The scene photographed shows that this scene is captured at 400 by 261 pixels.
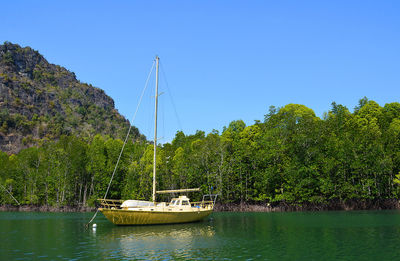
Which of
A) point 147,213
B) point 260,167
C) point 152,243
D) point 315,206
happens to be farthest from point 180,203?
point 260,167

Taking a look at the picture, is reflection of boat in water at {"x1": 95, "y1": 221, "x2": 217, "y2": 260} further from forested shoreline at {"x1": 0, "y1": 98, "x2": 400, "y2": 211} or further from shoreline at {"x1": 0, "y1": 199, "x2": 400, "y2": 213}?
forested shoreline at {"x1": 0, "y1": 98, "x2": 400, "y2": 211}

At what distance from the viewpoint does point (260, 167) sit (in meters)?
76.0

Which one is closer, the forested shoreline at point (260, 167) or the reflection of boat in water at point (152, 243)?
the reflection of boat in water at point (152, 243)

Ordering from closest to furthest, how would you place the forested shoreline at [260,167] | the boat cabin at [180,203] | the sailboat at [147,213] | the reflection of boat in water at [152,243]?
the reflection of boat in water at [152,243], the sailboat at [147,213], the boat cabin at [180,203], the forested shoreline at [260,167]

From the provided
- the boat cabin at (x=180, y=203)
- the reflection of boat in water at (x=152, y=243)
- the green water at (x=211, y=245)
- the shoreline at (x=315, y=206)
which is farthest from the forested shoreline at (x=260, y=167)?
the reflection of boat in water at (x=152, y=243)

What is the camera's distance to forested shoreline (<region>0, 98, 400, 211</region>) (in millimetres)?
67188

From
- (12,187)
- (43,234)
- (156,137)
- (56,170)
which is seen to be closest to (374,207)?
(156,137)

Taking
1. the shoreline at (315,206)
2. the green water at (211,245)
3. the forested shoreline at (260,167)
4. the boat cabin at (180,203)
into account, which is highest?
the forested shoreline at (260,167)

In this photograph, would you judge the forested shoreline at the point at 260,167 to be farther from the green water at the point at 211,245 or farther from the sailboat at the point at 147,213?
the green water at the point at 211,245

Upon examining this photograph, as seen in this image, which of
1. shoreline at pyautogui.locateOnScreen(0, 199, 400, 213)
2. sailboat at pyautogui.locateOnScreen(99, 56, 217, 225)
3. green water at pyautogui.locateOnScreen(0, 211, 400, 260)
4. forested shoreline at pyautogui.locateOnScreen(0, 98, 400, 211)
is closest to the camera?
green water at pyautogui.locateOnScreen(0, 211, 400, 260)

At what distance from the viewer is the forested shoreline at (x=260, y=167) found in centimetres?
6719

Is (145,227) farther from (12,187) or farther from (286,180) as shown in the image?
(12,187)

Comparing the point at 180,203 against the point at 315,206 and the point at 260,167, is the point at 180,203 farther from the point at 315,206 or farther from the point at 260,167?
the point at 260,167

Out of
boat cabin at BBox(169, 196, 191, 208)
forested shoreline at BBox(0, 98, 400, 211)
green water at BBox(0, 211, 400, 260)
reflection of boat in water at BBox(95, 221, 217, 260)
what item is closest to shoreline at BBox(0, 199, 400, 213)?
forested shoreline at BBox(0, 98, 400, 211)
